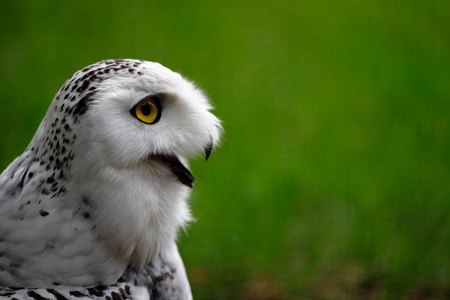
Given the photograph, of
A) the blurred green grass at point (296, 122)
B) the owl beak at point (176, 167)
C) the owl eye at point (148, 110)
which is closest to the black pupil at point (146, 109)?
the owl eye at point (148, 110)

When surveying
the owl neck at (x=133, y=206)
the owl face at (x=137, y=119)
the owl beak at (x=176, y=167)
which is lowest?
the owl neck at (x=133, y=206)

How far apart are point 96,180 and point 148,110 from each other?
22 centimetres

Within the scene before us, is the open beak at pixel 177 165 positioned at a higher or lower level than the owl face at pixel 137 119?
lower

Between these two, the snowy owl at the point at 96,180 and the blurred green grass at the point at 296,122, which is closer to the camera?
the snowy owl at the point at 96,180

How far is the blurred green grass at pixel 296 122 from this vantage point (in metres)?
2.77

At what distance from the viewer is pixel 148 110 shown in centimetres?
133

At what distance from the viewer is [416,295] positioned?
2.60 metres

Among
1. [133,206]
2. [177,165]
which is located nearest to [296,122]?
[177,165]

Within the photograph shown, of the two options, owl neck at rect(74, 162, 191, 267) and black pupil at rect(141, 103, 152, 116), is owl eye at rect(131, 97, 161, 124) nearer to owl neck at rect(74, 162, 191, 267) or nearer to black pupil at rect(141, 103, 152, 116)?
black pupil at rect(141, 103, 152, 116)

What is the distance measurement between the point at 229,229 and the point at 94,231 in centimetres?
169

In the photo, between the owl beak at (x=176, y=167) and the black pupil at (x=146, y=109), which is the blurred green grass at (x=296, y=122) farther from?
the black pupil at (x=146, y=109)

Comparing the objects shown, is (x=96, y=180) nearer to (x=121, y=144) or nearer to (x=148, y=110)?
(x=121, y=144)

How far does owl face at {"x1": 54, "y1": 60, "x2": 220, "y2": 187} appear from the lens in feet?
4.18

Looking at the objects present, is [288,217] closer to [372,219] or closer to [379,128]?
[372,219]
